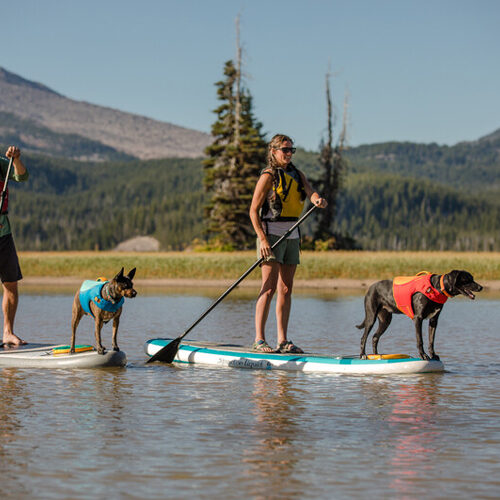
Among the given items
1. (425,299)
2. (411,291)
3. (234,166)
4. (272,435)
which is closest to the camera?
(272,435)

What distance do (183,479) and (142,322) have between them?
13.4 m

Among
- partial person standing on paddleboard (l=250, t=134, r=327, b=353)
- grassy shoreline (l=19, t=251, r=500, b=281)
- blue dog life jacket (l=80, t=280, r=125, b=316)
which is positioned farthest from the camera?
grassy shoreline (l=19, t=251, r=500, b=281)

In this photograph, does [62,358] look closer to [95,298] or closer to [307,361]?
[95,298]

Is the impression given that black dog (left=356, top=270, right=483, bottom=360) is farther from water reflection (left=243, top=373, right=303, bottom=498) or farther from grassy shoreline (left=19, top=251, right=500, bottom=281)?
grassy shoreline (left=19, top=251, right=500, bottom=281)

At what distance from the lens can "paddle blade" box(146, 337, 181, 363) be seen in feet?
39.5

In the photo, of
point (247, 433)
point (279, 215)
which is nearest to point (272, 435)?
point (247, 433)

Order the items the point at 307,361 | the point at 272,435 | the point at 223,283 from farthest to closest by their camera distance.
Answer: the point at 223,283 < the point at 307,361 < the point at 272,435

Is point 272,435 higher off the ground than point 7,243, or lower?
lower

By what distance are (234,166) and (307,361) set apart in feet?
163

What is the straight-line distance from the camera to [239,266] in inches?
1681

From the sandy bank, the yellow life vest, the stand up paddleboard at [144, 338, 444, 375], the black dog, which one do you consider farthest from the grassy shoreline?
the yellow life vest

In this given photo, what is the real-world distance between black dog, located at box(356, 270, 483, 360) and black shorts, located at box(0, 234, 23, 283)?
15.3 ft

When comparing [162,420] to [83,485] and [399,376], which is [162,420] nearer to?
[83,485]

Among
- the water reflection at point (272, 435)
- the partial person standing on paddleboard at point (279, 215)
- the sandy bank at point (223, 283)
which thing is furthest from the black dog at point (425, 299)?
Result: the sandy bank at point (223, 283)
